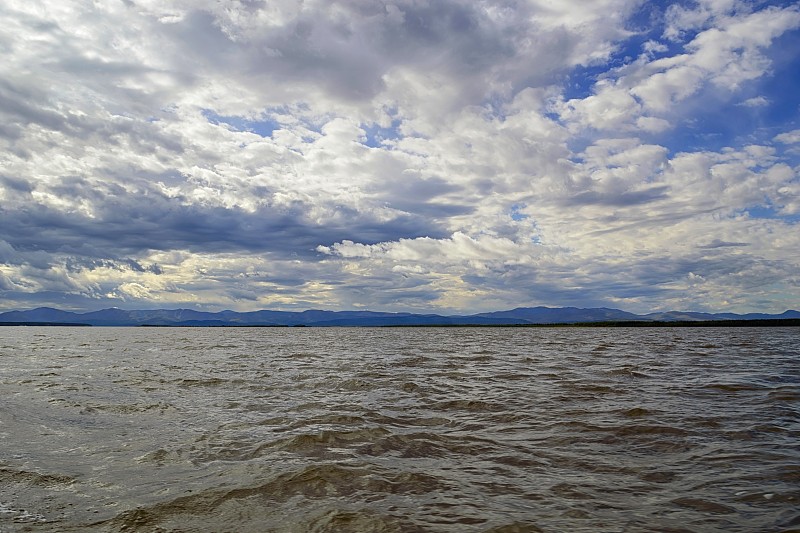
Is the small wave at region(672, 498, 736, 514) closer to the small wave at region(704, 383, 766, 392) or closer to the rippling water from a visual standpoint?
the rippling water

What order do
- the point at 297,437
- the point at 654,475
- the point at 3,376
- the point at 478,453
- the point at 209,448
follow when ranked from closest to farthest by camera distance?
1. the point at 654,475
2. the point at 478,453
3. the point at 209,448
4. the point at 297,437
5. the point at 3,376

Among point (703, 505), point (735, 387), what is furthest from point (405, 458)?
point (735, 387)

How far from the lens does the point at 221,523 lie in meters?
7.43

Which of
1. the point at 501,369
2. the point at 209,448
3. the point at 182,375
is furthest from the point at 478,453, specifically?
the point at 182,375

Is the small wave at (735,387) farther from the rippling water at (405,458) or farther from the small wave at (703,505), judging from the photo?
the small wave at (703,505)

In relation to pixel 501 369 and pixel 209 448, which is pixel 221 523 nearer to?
pixel 209 448

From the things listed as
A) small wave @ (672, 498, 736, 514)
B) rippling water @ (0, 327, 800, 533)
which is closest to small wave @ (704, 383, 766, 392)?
rippling water @ (0, 327, 800, 533)

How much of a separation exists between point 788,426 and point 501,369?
58.2 feet

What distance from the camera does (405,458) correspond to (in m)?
10.9

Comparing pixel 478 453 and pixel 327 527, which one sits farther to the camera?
pixel 478 453

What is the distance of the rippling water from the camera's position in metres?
7.45

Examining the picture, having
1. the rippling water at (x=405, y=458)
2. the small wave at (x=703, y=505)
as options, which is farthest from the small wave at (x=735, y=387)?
the small wave at (x=703, y=505)

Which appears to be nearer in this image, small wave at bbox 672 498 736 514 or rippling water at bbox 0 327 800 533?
small wave at bbox 672 498 736 514

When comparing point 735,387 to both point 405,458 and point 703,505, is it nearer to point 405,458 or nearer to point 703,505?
point 703,505
